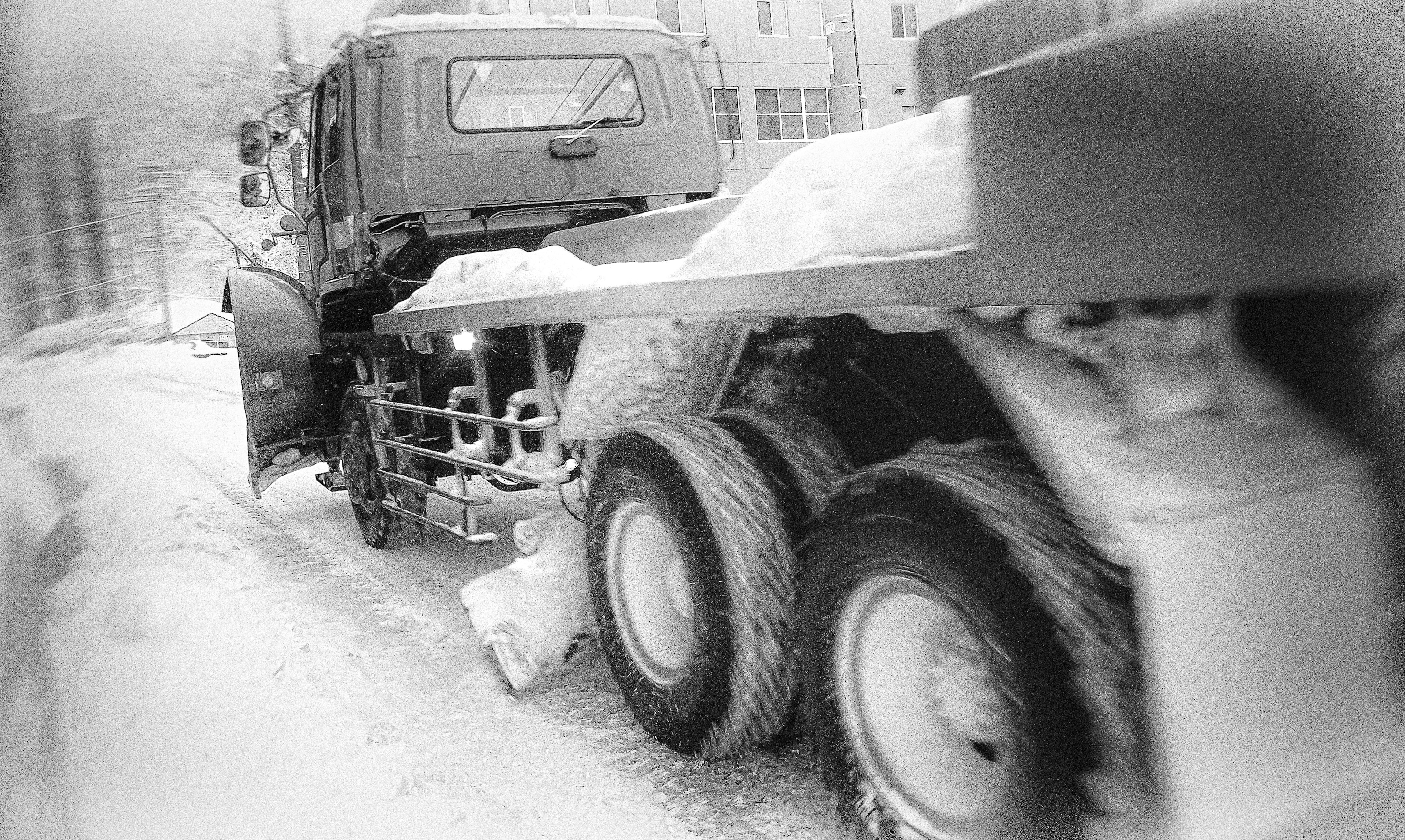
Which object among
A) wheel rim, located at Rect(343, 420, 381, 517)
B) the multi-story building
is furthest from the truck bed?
wheel rim, located at Rect(343, 420, 381, 517)

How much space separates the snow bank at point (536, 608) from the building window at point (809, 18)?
1669 millimetres

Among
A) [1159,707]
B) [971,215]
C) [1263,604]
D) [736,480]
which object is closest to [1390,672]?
[1263,604]

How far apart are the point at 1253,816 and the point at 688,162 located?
4.53 metres

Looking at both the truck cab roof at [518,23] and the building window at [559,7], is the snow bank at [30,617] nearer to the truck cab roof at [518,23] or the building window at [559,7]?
the building window at [559,7]

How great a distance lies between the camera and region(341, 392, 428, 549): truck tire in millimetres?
5512

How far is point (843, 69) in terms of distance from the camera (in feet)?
7.38

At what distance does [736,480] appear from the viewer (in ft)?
8.61

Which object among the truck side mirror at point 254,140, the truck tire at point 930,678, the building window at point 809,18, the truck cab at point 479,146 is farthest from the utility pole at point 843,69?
the truck cab at point 479,146

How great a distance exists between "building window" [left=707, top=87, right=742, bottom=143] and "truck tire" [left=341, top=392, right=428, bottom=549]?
2283 mm

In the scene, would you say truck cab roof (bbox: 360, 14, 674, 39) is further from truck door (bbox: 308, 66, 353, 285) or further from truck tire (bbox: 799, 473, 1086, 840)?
truck tire (bbox: 799, 473, 1086, 840)

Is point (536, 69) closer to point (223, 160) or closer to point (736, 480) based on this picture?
point (736, 480)

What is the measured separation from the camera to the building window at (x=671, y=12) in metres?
3.09

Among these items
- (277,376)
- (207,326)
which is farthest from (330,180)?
(207,326)

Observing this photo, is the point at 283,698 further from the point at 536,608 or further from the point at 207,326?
the point at 207,326
